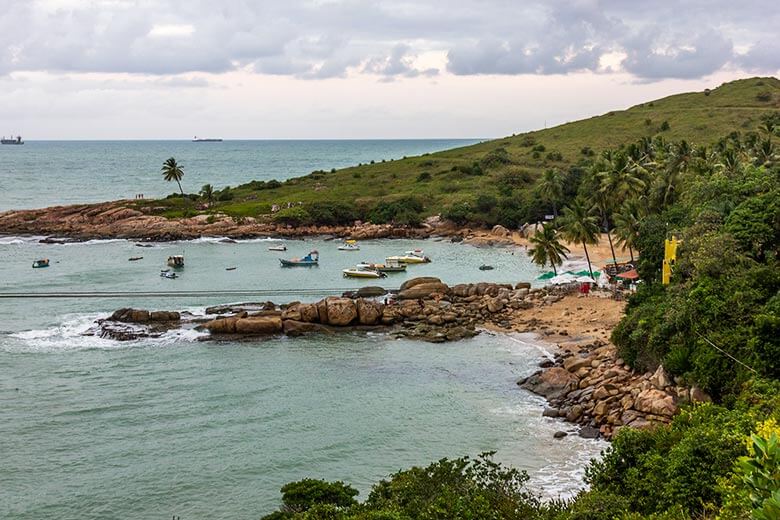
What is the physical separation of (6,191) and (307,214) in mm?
99253

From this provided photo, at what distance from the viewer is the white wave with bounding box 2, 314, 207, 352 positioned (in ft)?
169

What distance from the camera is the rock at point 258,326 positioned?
53688 millimetres

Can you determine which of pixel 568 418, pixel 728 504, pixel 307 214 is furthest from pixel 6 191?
pixel 728 504

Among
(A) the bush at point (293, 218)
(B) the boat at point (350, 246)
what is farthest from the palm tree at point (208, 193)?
(B) the boat at point (350, 246)

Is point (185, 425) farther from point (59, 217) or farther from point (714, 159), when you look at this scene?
point (59, 217)

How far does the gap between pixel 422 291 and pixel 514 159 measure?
81.2 meters

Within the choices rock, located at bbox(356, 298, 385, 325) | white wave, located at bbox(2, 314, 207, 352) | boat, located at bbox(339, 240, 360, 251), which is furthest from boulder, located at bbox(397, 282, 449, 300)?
boat, located at bbox(339, 240, 360, 251)

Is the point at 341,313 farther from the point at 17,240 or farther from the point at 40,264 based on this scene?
the point at 17,240

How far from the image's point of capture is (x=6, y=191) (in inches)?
6747

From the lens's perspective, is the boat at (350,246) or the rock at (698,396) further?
the boat at (350,246)

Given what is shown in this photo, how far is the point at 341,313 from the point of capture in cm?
5541

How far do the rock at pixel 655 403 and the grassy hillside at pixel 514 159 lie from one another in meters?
80.2

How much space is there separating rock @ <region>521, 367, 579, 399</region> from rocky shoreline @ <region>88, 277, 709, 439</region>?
2.2 inches

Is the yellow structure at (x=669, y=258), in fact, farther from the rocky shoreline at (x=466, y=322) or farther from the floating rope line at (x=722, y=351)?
the floating rope line at (x=722, y=351)
